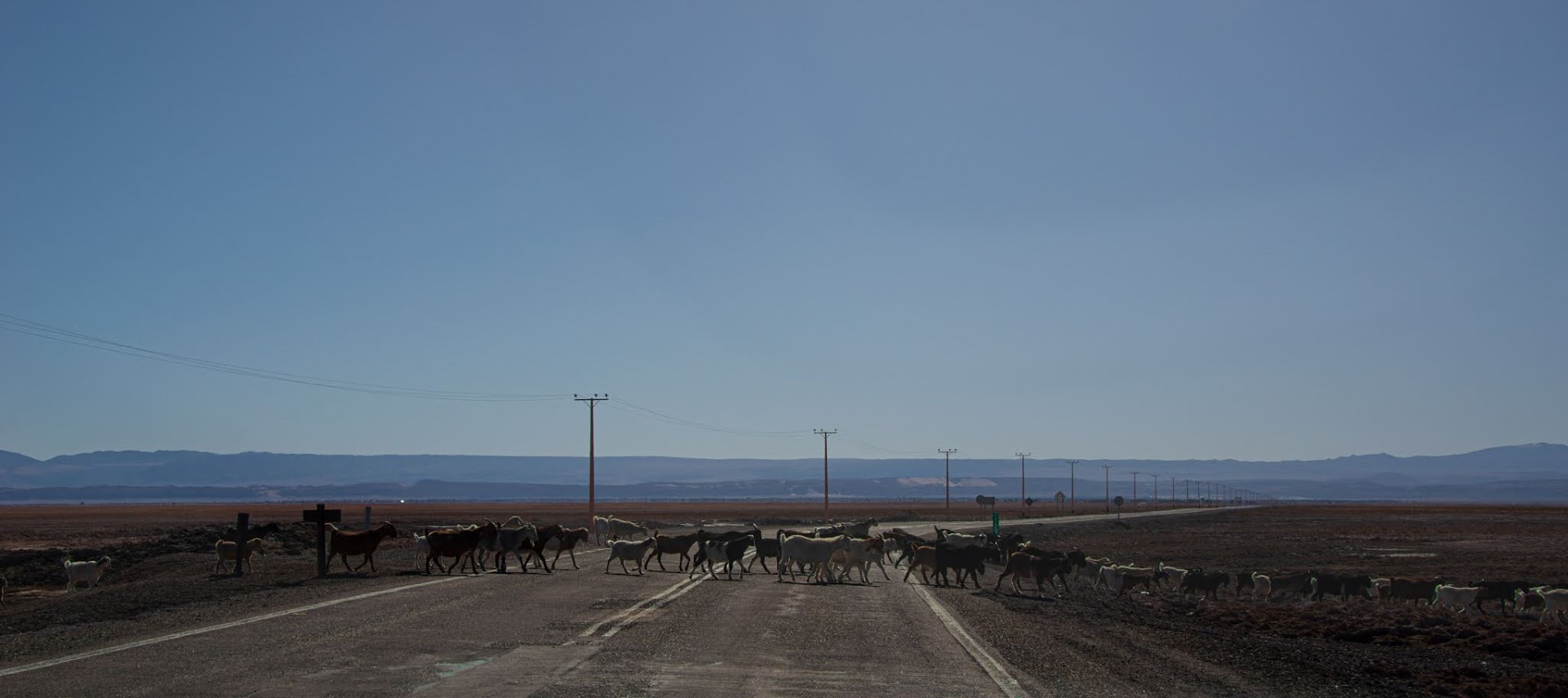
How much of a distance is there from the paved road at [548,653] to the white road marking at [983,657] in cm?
6

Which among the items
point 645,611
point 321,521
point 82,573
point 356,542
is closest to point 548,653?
point 645,611

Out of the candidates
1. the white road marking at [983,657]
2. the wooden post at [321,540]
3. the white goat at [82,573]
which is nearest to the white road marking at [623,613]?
the white road marking at [983,657]

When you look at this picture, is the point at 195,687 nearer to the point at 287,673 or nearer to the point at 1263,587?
the point at 287,673

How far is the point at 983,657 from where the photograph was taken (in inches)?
656

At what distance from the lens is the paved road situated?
12781mm

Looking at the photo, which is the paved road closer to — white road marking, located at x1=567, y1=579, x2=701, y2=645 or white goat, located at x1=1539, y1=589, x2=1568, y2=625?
white road marking, located at x1=567, y1=579, x2=701, y2=645

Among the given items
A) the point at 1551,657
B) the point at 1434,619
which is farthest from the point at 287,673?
the point at 1434,619

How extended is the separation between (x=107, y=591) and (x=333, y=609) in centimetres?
950

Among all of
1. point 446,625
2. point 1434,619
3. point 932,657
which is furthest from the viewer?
point 1434,619

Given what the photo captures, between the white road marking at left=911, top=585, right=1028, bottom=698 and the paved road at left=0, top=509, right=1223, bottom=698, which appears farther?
the white road marking at left=911, top=585, right=1028, bottom=698

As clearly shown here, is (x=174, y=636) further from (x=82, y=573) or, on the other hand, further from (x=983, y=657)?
(x=82, y=573)

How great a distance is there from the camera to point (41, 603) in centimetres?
2631

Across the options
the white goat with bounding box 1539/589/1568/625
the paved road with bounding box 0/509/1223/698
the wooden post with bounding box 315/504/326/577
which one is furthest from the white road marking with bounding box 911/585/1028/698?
the wooden post with bounding box 315/504/326/577

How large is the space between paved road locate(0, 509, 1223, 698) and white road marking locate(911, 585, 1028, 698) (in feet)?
0.21
